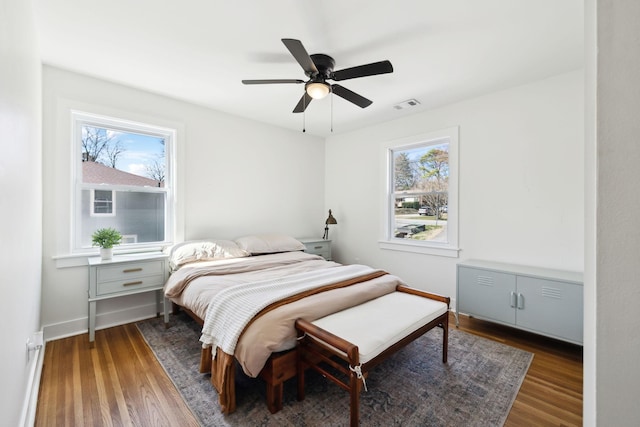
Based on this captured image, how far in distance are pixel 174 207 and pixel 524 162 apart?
399 centimetres

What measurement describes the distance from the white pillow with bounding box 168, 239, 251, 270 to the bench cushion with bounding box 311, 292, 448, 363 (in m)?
1.74

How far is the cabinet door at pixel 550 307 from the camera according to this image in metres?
2.33

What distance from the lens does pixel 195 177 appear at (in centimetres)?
353

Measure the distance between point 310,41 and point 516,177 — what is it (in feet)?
8.26

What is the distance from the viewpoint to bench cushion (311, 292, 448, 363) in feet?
5.47

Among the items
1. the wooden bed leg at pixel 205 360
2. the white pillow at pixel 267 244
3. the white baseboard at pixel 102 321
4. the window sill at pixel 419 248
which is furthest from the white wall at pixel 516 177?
the white baseboard at pixel 102 321

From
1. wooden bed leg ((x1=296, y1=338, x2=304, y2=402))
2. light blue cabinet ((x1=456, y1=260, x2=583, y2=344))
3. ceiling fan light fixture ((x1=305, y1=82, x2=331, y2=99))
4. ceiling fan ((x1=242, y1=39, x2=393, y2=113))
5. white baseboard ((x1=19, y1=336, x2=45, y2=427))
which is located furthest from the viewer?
light blue cabinet ((x1=456, y1=260, x2=583, y2=344))

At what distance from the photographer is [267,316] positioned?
5.89ft

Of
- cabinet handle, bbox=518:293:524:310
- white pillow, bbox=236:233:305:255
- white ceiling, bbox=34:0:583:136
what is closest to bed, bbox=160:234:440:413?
white pillow, bbox=236:233:305:255

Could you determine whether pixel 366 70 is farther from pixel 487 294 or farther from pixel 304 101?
pixel 487 294

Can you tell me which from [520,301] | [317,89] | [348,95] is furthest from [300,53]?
[520,301]

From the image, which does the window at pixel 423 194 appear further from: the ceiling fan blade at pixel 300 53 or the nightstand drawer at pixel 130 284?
the nightstand drawer at pixel 130 284

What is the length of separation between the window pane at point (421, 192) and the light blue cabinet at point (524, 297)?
0.78 m

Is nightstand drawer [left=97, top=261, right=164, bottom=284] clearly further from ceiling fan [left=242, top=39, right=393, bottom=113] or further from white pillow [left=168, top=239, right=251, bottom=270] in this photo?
ceiling fan [left=242, top=39, right=393, bottom=113]
